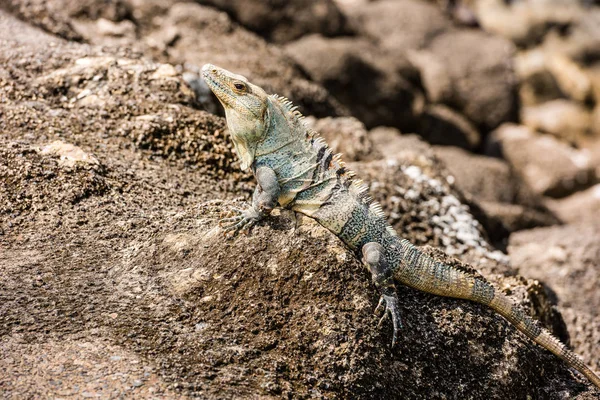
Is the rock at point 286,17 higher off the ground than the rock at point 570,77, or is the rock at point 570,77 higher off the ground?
the rock at point 286,17

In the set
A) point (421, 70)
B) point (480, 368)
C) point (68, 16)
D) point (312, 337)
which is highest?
point (312, 337)

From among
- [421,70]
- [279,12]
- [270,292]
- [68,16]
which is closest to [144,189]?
[270,292]

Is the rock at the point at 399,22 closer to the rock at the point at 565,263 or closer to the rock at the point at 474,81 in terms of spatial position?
the rock at the point at 474,81

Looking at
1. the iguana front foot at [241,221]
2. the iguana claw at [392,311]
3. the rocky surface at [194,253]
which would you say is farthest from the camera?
the iguana front foot at [241,221]

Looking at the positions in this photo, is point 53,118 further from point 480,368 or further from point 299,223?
point 480,368

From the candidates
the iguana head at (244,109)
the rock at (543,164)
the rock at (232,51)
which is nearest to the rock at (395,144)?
the rock at (232,51)

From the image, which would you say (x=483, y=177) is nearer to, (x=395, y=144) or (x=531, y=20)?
(x=395, y=144)
